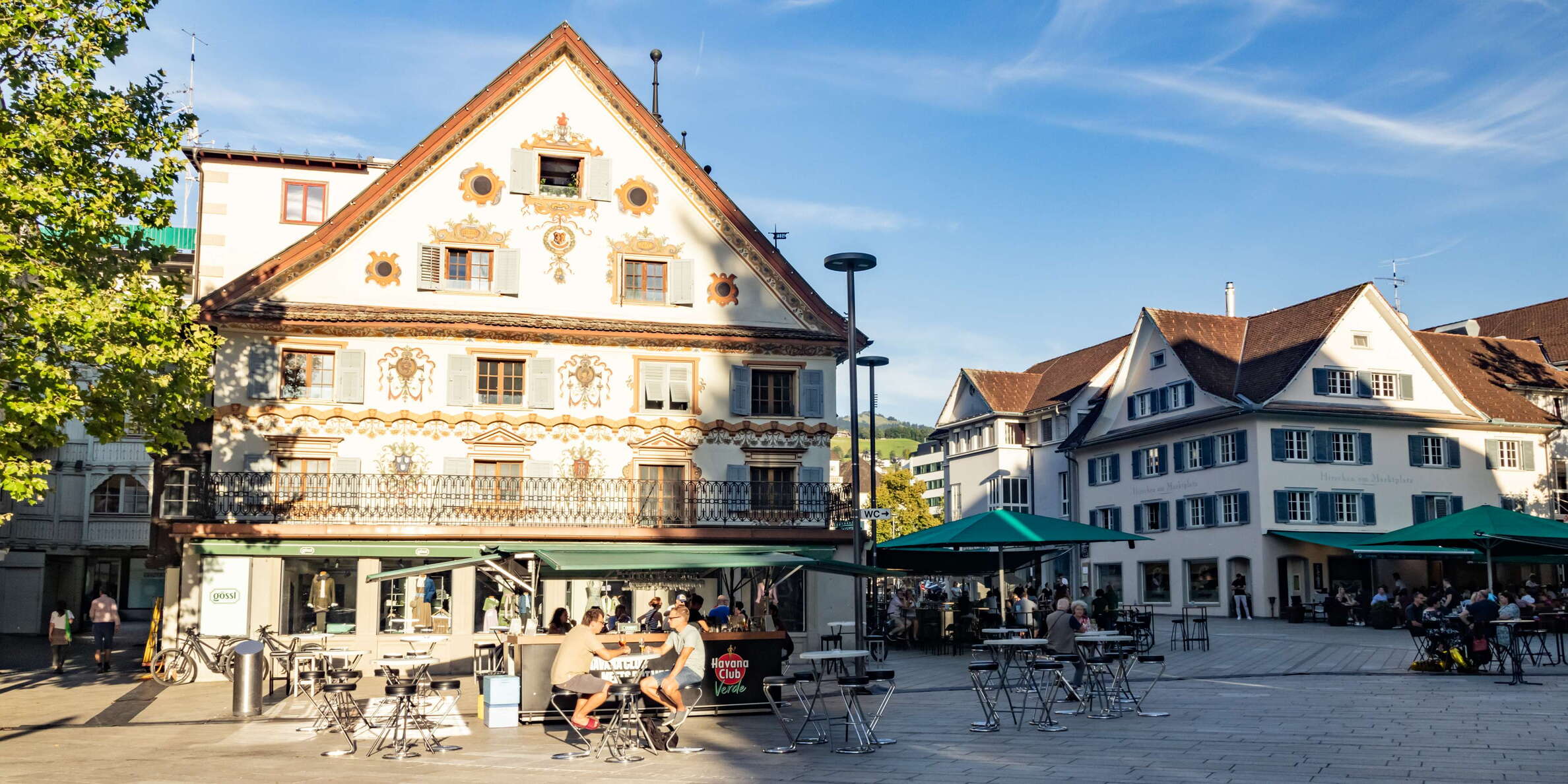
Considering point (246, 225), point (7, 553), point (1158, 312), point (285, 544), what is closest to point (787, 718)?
point (285, 544)

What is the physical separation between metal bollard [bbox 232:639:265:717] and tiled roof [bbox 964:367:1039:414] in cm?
5128

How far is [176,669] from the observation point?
87.4ft

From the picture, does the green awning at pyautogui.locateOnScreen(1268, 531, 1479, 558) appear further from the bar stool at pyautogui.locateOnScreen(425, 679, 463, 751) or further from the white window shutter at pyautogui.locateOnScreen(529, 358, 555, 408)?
the bar stool at pyautogui.locateOnScreen(425, 679, 463, 751)

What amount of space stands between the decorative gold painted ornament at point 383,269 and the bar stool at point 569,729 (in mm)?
14422

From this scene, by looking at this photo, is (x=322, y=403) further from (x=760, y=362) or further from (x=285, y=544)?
(x=760, y=362)

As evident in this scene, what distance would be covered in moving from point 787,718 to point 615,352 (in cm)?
1395

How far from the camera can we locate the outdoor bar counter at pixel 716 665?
17953 mm

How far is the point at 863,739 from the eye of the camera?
15.0 m

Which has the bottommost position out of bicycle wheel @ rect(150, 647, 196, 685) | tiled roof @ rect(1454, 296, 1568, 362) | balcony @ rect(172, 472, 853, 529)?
bicycle wheel @ rect(150, 647, 196, 685)

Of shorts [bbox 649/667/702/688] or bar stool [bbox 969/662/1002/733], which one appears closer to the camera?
shorts [bbox 649/667/702/688]

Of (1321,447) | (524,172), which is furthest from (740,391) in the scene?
(1321,447)

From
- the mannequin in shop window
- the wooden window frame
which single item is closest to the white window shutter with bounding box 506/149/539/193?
the wooden window frame

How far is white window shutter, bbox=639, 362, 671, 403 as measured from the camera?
1200 inches

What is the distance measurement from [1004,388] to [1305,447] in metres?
22.3
